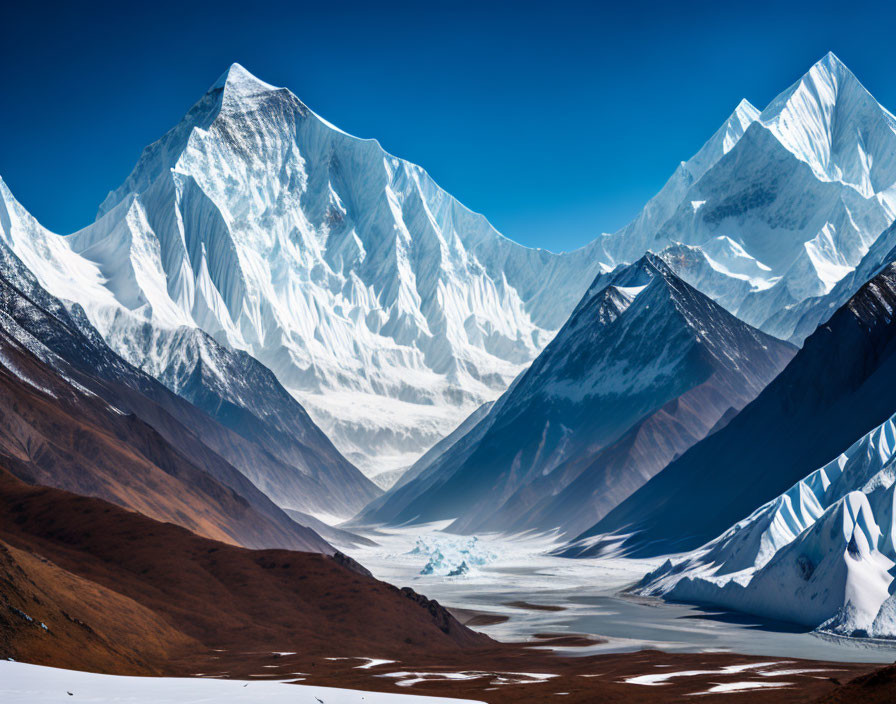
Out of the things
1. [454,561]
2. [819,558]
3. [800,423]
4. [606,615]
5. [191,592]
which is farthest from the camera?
[454,561]

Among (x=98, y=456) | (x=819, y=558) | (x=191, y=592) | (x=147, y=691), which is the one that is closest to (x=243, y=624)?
(x=191, y=592)

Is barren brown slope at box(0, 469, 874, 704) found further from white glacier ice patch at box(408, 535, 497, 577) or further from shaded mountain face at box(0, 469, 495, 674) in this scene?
white glacier ice patch at box(408, 535, 497, 577)

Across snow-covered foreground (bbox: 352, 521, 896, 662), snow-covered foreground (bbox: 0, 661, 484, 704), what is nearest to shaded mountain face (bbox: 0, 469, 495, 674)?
snow-covered foreground (bbox: 352, 521, 896, 662)

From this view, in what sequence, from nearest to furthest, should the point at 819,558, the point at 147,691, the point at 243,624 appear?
the point at 147,691 → the point at 243,624 → the point at 819,558

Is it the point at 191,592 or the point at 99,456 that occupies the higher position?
the point at 99,456

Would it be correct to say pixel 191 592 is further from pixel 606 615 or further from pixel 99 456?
pixel 99 456

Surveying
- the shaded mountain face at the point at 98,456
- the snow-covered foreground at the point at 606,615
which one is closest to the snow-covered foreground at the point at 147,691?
the snow-covered foreground at the point at 606,615
